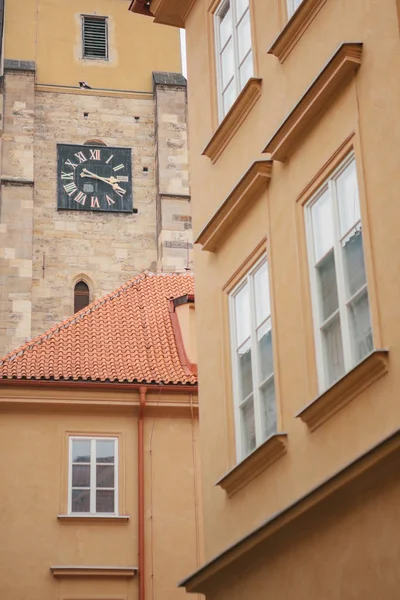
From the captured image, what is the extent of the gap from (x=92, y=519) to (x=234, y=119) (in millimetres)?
7257

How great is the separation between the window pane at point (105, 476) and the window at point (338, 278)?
8.15m

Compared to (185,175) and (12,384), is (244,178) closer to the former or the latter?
(12,384)

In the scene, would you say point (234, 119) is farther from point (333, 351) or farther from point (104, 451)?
point (104, 451)

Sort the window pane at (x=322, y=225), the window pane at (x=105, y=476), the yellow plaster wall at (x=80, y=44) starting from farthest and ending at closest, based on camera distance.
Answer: the yellow plaster wall at (x=80, y=44), the window pane at (x=105, y=476), the window pane at (x=322, y=225)

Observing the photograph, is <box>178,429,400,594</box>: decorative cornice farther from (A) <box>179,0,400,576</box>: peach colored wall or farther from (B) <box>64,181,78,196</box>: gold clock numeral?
(B) <box>64,181,78,196</box>: gold clock numeral

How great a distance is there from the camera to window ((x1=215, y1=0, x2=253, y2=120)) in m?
10.5

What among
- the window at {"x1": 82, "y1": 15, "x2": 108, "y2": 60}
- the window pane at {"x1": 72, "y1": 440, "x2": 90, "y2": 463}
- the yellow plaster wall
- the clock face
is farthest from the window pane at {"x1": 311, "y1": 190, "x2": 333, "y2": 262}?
the window at {"x1": 82, "y1": 15, "x2": 108, "y2": 60}

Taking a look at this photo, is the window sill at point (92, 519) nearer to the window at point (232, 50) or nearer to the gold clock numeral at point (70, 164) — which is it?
the window at point (232, 50)

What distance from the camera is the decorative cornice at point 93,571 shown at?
51.1 ft

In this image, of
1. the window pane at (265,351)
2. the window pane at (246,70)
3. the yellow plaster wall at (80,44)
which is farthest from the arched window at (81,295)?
the window pane at (265,351)

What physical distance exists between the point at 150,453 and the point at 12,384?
207 centimetres

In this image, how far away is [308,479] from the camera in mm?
8320

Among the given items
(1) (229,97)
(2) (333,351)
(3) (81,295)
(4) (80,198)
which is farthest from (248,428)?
(4) (80,198)

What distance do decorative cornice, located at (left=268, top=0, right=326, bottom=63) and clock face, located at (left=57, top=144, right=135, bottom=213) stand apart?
27770mm
